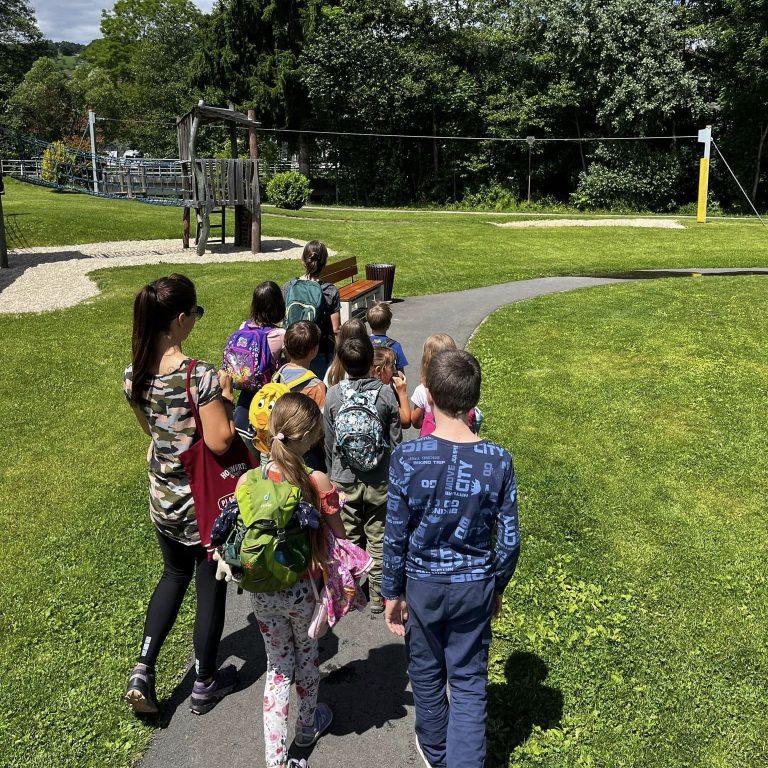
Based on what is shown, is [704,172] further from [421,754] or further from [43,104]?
[43,104]

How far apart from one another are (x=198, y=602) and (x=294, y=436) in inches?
47.7

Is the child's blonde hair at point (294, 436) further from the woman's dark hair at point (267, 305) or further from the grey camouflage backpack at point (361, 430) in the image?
the woman's dark hair at point (267, 305)

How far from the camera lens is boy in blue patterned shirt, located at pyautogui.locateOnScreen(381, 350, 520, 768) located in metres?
2.74

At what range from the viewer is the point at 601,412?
26.2 ft

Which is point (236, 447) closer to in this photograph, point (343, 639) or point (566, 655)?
point (343, 639)

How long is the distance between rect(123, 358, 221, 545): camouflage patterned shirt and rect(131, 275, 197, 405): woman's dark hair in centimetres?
7

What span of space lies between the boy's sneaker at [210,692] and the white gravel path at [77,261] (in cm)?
1079

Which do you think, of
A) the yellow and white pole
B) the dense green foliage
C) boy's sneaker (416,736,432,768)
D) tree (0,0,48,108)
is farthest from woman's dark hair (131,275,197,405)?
tree (0,0,48,108)

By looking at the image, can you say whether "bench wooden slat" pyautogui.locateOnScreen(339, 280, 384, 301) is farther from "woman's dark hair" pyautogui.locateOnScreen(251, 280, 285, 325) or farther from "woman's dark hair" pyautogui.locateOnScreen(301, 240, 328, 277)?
"woman's dark hair" pyautogui.locateOnScreen(251, 280, 285, 325)

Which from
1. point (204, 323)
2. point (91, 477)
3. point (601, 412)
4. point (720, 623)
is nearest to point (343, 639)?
point (720, 623)

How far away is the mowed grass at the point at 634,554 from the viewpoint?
3600mm

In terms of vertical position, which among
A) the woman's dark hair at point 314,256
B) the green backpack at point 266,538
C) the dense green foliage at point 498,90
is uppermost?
the dense green foliage at point 498,90

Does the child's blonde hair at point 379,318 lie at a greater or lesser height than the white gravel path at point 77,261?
greater

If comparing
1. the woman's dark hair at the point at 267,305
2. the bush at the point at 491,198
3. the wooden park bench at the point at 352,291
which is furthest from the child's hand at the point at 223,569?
the bush at the point at 491,198
